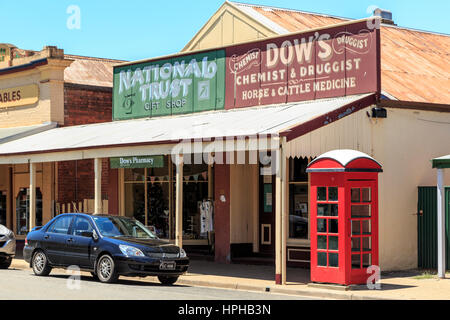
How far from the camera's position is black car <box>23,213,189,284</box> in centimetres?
1731

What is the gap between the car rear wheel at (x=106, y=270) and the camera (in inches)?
687

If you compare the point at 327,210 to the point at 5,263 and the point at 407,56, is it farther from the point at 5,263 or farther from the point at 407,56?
the point at 5,263

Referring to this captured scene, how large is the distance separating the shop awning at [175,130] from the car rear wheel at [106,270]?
3.72 metres

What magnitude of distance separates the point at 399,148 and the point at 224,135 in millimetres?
4344

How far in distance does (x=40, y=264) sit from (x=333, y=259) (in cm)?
711

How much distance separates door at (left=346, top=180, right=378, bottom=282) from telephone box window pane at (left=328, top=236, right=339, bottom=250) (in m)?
0.27

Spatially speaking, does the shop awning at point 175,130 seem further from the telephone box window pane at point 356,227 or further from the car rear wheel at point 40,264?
the car rear wheel at point 40,264

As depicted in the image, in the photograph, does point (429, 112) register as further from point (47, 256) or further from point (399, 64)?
point (47, 256)

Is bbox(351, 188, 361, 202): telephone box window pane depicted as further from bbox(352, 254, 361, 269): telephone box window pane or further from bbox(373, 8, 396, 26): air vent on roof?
bbox(373, 8, 396, 26): air vent on roof

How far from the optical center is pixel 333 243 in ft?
54.5

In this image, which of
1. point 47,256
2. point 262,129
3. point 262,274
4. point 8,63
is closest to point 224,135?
point 262,129

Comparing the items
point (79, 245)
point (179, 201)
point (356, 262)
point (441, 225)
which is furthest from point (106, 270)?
point (441, 225)

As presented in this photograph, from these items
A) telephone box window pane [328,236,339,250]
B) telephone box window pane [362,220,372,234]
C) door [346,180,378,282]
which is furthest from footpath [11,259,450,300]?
telephone box window pane [362,220,372,234]
